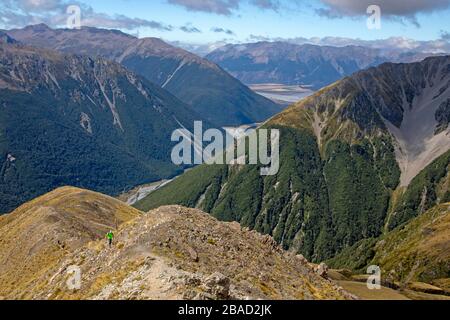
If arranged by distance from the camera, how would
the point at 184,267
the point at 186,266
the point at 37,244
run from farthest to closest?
the point at 37,244 → the point at 186,266 → the point at 184,267

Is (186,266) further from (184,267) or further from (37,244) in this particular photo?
(37,244)

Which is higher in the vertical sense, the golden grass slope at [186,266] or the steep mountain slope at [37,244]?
the golden grass slope at [186,266]

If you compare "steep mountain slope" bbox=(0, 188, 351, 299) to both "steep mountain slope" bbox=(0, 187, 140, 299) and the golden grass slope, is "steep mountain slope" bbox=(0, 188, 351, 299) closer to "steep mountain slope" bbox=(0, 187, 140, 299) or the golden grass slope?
the golden grass slope

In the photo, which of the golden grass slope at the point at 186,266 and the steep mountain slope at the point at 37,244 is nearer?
the golden grass slope at the point at 186,266

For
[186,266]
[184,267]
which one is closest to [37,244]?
[186,266]

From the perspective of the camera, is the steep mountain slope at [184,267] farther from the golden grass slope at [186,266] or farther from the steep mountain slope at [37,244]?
the steep mountain slope at [37,244]

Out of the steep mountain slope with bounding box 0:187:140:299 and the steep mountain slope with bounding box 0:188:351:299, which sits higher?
the steep mountain slope with bounding box 0:188:351:299

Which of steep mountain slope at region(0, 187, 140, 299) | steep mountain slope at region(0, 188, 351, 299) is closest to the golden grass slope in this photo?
steep mountain slope at region(0, 188, 351, 299)

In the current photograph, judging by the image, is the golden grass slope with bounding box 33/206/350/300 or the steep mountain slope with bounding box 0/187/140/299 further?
the steep mountain slope with bounding box 0/187/140/299

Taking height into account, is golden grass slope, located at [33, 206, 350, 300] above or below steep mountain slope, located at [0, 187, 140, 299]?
above

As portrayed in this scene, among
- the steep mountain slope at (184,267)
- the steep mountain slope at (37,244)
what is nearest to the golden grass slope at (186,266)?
the steep mountain slope at (184,267)
